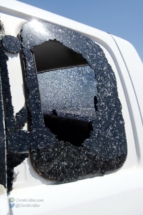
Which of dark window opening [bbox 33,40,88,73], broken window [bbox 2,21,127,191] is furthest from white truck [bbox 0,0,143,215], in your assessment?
dark window opening [bbox 33,40,88,73]

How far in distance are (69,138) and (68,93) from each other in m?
0.40

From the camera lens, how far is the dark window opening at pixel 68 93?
5.38 feet

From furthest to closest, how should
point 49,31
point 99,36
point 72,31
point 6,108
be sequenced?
point 99,36, point 72,31, point 49,31, point 6,108

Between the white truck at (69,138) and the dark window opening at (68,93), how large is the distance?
0.02m

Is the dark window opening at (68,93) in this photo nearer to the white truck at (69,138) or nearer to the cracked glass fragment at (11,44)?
the white truck at (69,138)

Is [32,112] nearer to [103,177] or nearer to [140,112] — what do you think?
[103,177]

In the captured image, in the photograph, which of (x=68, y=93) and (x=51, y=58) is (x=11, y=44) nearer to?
(x=68, y=93)

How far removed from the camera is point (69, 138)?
1.37 m

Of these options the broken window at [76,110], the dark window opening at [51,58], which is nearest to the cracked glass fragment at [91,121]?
the broken window at [76,110]

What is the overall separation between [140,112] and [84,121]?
616 mm

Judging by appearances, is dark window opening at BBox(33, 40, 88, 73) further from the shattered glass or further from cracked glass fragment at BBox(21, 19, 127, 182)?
cracked glass fragment at BBox(21, 19, 127, 182)

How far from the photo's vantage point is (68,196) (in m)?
1.12

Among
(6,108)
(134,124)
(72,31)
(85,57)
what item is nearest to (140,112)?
(134,124)

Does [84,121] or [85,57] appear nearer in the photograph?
[85,57]
